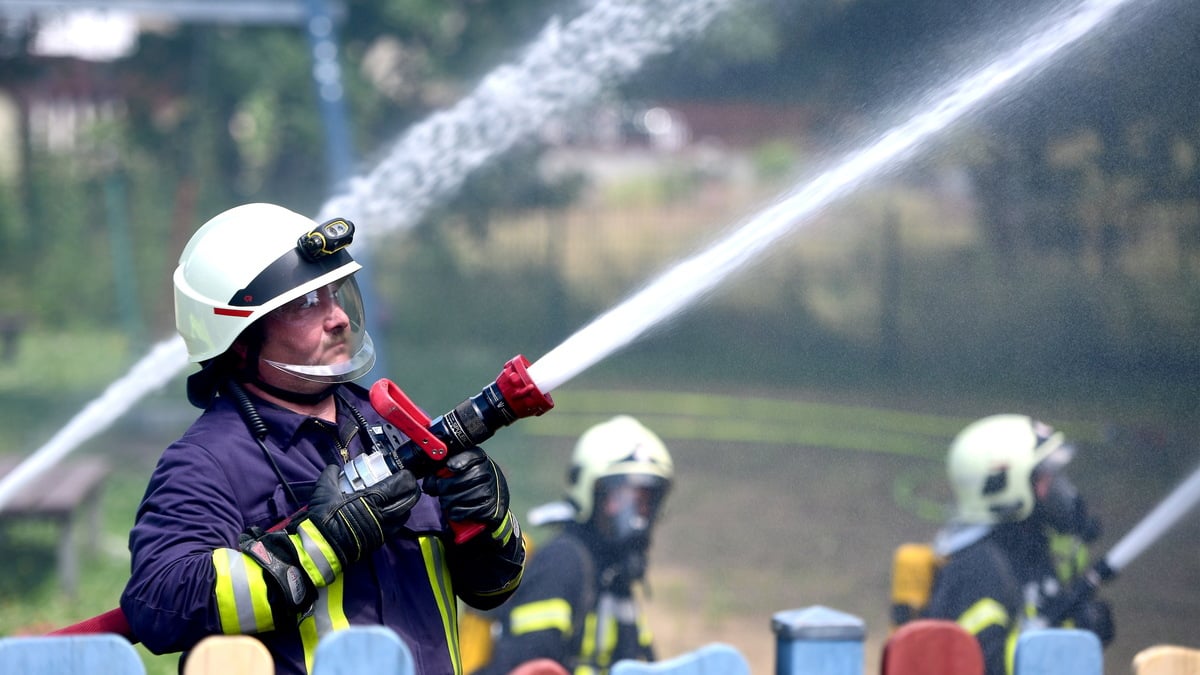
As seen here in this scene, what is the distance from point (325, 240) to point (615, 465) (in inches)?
72.2

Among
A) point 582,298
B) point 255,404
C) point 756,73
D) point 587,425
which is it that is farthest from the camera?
point 582,298

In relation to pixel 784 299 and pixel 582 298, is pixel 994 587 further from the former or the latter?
pixel 582 298

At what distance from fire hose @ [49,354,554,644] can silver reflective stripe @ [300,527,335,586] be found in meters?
0.11

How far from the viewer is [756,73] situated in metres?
9.31

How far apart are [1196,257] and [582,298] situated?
8174 millimetres

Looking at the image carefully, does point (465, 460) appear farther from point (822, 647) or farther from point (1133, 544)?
point (1133, 544)

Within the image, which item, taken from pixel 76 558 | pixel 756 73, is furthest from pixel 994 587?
pixel 756 73

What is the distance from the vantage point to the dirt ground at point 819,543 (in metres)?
4.23

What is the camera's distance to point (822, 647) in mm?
2094

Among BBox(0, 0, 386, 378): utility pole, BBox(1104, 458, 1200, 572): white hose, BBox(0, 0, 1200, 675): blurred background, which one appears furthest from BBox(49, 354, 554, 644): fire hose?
BBox(0, 0, 386, 378): utility pole

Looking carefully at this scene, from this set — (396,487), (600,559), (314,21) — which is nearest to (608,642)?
(600,559)

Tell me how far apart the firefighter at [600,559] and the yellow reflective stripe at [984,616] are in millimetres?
943

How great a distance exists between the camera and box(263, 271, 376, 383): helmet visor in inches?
84.8

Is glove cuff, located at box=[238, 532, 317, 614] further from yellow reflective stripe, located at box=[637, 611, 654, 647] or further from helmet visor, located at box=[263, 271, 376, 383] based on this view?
yellow reflective stripe, located at box=[637, 611, 654, 647]
